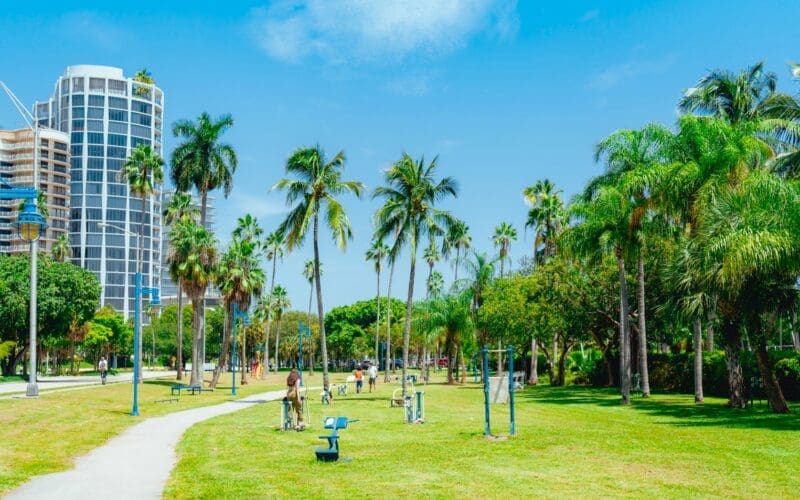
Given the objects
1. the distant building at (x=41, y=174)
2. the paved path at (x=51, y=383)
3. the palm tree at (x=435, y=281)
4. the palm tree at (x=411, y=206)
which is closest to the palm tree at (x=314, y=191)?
→ the palm tree at (x=411, y=206)

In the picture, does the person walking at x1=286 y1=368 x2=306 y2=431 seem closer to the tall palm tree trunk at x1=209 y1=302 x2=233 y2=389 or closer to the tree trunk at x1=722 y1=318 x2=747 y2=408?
the tree trunk at x1=722 y1=318 x2=747 y2=408

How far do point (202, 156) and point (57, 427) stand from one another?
119 ft

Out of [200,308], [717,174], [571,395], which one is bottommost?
[571,395]

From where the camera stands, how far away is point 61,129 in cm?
18462

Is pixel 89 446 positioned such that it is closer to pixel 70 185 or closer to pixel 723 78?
pixel 723 78

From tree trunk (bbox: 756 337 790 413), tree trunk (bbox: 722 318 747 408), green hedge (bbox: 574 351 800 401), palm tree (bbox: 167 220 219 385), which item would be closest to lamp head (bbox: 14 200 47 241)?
palm tree (bbox: 167 220 219 385)

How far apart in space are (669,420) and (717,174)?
10.8 meters

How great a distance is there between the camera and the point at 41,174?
174 m

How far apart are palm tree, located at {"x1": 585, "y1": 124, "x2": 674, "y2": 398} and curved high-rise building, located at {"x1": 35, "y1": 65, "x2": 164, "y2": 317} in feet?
508

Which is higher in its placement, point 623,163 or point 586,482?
point 623,163

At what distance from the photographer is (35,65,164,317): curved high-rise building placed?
182 metres

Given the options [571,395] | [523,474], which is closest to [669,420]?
[523,474]

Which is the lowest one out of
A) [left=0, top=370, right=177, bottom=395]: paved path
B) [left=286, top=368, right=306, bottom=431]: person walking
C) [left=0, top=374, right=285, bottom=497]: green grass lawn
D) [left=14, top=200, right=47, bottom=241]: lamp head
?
[left=0, top=370, right=177, bottom=395]: paved path

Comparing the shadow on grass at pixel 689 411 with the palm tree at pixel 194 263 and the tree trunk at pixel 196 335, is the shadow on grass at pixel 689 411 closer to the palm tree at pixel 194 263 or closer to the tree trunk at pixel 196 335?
the tree trunk at pixel 196 335
